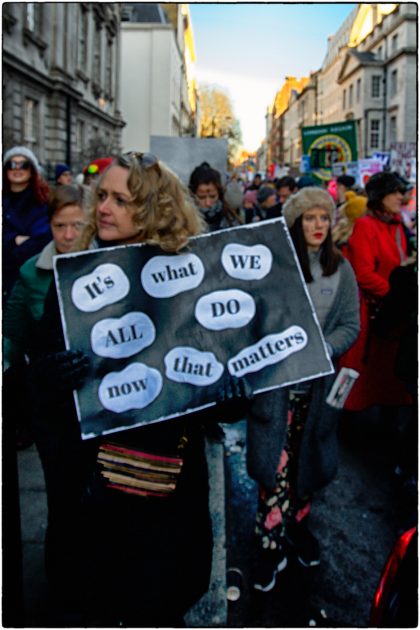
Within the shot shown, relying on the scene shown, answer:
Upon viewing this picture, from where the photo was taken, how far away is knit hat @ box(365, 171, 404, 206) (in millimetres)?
4582

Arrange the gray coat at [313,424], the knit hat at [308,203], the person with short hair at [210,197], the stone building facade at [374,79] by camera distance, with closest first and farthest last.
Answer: the gray coat at [313,424]
the knit hat at [308,203]
the person with short hair at [210,197]
the stone building facade at [374,79]

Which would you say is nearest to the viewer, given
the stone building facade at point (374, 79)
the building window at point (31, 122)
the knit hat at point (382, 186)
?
the knit hat at point (382, 186)

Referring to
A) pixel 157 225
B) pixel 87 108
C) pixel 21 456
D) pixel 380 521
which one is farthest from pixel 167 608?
pixel 87 108

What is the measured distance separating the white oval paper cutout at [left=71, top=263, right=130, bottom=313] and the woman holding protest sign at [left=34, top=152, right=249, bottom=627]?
111mm

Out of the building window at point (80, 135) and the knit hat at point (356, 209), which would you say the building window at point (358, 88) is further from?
the knit hat at point (356, 209)

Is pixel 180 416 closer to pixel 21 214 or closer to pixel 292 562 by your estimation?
pixel 292 562

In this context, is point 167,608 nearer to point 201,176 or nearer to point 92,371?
point 92,371

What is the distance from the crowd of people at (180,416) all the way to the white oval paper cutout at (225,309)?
201mm

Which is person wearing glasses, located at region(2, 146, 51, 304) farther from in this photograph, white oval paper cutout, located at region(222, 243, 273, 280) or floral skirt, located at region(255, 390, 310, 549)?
white oval paper cutout, located at region(222, 243, 273, 280)

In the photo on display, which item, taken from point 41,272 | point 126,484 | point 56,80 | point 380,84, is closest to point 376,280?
point 41,272

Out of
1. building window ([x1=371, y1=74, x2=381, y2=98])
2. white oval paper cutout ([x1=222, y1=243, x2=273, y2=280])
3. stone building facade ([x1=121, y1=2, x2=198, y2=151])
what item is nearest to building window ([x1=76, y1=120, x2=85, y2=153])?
stone building facade ([x1=121, y1=2, x2=198, y2=151])

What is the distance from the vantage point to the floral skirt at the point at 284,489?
3.12m

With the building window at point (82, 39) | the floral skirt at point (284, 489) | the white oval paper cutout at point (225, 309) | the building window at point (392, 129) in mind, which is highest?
the building window at point (392, 129)

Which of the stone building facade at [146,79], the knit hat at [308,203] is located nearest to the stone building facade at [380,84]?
the stone building facade at [146,79]
